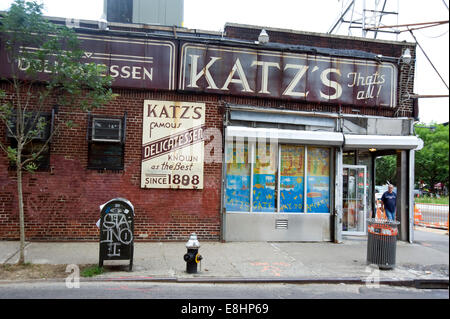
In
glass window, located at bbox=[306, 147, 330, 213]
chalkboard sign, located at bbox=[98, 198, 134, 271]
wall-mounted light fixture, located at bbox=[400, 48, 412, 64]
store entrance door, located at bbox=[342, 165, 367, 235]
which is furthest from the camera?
store entrance door, located at bbox=[342, 165, 367, 235]

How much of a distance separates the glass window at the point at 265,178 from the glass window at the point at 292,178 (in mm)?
243

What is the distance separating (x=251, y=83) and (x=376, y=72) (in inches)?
156

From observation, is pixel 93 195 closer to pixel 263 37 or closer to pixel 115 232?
pixel 115 232

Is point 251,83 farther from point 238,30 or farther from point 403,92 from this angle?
point 403,92

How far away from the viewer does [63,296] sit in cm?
585

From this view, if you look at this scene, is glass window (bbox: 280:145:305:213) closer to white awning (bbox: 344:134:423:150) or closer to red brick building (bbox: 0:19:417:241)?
red brick building (bbox: 0:19:417:241)

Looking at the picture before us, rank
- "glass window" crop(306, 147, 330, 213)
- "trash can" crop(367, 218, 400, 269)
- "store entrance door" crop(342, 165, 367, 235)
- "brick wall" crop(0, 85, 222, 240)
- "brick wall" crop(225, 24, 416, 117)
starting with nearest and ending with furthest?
"trash can" crop(367, 218, 400, 269)
"brick wall" crop(0, 85, 222, 240)
"glass window" crop(306, 147, 330, 213)
"brick wall" crop(225, 24, 416, 117)
"store entrance door" crop(342, 165, 367, 235)

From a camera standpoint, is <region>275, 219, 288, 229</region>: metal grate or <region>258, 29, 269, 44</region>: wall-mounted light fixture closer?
<region>258, 29, 269, 44</region>: wall-mounted light fixture

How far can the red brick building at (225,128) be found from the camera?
9938mm

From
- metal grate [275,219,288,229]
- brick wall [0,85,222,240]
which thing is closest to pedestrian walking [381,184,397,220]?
metal grate [275,219,288,229]

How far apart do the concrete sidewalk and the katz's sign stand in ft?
14.1

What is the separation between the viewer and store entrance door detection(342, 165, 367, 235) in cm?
1234

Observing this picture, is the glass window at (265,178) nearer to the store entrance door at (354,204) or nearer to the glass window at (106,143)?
the store entrance door at (354,204)
